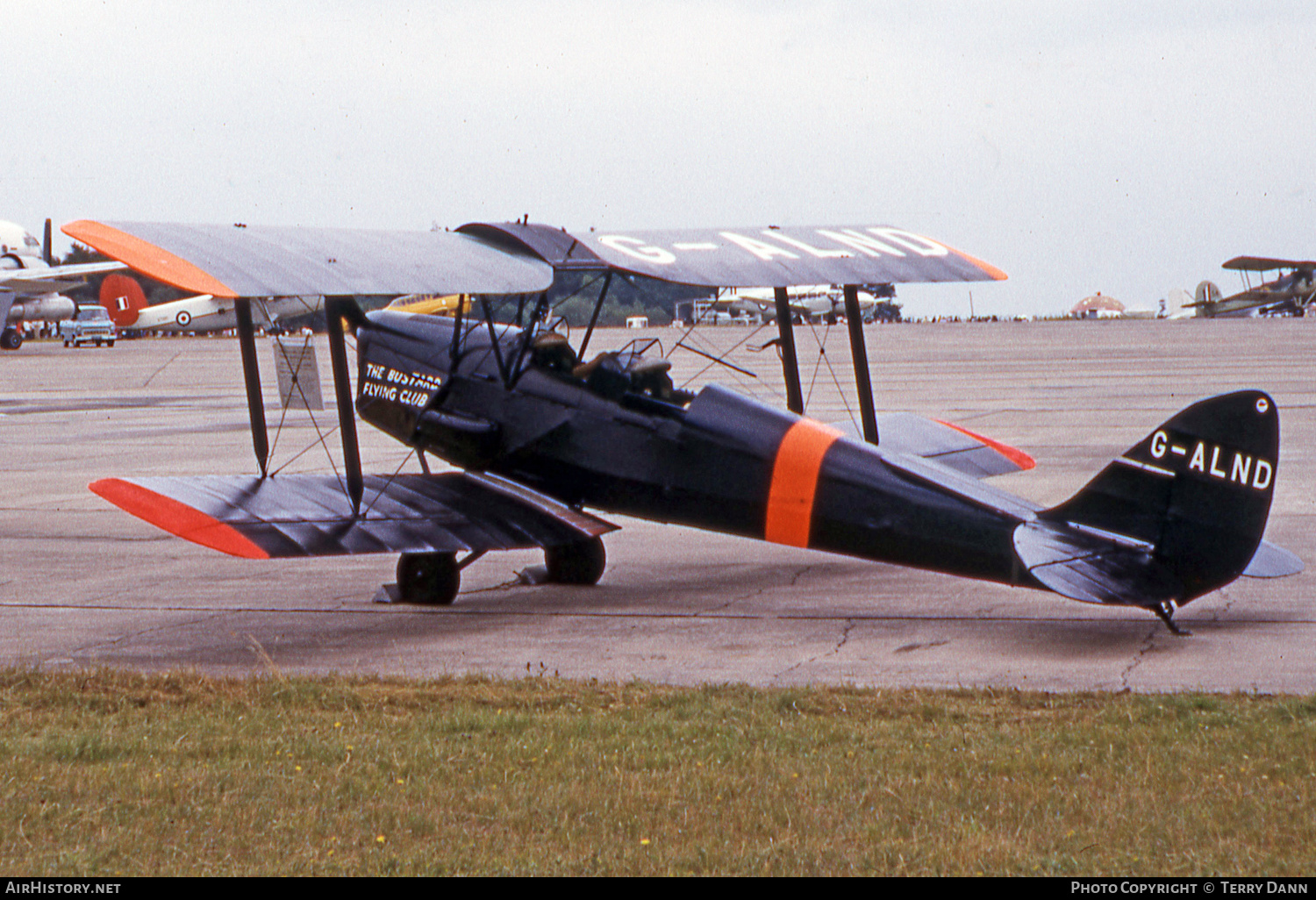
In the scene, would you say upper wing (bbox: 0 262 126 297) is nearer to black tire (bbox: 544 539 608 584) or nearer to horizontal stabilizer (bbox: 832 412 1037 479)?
horizontal stabilizer (bbox: 832 412 1037 479)

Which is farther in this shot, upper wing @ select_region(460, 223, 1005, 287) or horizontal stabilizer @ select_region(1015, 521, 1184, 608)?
upper wing @ select_region(460, 223, 1005, 287)

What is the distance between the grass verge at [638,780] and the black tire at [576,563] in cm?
335

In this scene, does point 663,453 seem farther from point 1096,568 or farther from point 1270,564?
point 1270,564

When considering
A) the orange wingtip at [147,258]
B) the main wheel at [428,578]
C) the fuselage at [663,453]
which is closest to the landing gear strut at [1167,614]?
the fuselage at [663,453]

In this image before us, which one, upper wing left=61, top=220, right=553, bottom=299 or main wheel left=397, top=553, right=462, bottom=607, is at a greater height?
upper wing left=61, top=220, right=553, bottom=299

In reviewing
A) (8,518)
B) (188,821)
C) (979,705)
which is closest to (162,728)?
(188,821)

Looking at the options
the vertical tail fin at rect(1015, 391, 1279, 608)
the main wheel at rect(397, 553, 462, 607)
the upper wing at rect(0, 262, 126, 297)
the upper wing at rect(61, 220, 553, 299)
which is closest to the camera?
the vertical tail fin at rect(1015, 391, 1279, 608)

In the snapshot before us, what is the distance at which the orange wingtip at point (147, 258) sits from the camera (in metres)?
8.37

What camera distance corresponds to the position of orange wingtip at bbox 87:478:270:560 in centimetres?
906

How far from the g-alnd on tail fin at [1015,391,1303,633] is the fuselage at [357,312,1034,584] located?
0.46 metres

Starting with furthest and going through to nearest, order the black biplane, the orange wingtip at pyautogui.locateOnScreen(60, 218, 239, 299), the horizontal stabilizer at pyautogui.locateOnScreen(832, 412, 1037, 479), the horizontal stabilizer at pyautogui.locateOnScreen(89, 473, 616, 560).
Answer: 1. the horizontal stabilizer at pyautogui.locateOnScreen(832, 412, 1037, 479)
2. the horizontal stabilizer at pyautogui.locateOnScreen(89, 473, 616, 560)
3. the orange wingtip at pyautogui.locateOnScreen(60, 218, 239, 299)
4. the black biplane

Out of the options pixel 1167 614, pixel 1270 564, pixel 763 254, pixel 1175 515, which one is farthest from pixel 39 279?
pixel 1270 564

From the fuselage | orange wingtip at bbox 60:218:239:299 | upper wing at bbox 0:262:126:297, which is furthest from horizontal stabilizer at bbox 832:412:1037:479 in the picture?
upper wing at bbox 0:262:126:297

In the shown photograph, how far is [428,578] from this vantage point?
10.5m
